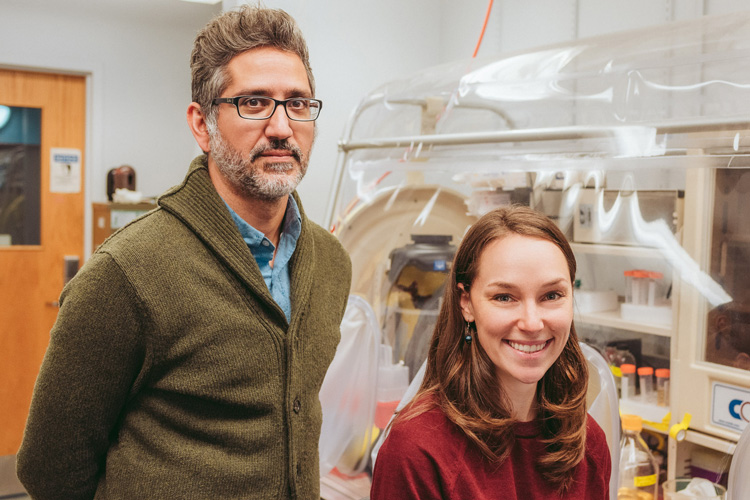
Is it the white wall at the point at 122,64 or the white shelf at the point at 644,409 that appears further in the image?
the white wall at the point at 122,64

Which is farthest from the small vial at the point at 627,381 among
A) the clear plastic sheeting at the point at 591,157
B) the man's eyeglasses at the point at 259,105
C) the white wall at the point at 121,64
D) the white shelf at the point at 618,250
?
the white wall at the point at 121,64

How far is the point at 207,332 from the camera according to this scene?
118 centimetres

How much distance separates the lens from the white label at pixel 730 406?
4.66 feet

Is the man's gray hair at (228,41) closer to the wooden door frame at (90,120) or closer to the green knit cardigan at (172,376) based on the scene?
the green knit cardigan at (172,376)

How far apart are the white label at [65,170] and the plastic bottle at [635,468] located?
3.67 metres

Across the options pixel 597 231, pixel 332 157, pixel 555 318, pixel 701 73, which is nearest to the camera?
pixel 555 318

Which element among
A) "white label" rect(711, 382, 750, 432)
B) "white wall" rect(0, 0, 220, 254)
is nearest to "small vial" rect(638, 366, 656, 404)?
"white label" rect(711, 382, 750, 432)

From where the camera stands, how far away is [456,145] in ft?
6.71

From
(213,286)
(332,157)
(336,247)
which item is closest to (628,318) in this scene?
(336,247)

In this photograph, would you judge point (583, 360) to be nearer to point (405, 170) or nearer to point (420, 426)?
point (420, 426)

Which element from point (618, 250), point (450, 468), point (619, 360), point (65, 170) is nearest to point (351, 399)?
point (619, 360)

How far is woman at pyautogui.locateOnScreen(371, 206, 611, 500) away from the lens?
111 centimetres

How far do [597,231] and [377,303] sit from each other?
2.75 feet

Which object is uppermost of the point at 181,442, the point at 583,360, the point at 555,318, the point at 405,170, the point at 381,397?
the point at 405,170
